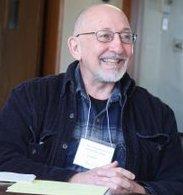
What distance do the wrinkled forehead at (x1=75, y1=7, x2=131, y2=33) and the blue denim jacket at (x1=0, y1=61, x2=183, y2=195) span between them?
203 millimetres

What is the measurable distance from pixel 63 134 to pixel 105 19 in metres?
0.46

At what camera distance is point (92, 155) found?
171cm

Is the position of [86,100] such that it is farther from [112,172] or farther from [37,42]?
[37,42]

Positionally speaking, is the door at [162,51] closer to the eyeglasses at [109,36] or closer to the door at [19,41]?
the door at [19,41]

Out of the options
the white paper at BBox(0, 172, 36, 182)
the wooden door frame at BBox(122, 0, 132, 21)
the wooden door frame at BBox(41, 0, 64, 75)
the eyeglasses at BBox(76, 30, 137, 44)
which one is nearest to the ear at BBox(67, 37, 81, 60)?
the eyeglasses at BBox(76, 30, 137, 44)

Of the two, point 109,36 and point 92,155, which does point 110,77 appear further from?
point 92,155

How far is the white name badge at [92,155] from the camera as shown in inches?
67.1

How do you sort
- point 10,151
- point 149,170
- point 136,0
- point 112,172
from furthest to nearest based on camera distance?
point 136,0
point 149,170
point 10,151
point 112,172

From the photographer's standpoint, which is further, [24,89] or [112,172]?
[24,89]

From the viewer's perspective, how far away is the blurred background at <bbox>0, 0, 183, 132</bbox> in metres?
3.92

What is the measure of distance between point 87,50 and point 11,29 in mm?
2390

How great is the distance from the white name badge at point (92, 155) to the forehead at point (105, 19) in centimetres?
43

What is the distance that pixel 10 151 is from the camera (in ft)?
5.45

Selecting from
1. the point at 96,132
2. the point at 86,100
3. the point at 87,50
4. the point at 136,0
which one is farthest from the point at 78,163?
the point at 136,0
